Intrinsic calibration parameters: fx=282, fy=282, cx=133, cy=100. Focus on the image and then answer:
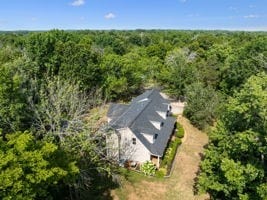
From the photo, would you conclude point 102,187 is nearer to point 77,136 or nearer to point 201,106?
point 77,136

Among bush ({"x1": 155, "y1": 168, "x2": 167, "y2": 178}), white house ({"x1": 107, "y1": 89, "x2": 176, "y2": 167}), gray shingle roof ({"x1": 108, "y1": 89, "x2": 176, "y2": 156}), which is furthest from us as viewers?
gray shingle roof ({"x1": 108, "y1": 89, "x2": 176, "y2": 156})

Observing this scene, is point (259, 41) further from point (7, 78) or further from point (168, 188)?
point (7, 78)

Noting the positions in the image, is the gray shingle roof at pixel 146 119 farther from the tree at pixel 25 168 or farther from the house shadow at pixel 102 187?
the tree at pixel 25 168

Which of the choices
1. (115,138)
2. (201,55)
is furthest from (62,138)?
(201,55)

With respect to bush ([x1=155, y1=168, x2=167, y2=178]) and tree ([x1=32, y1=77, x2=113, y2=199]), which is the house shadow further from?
bush ([x1=155, y1=168, x2=167, y2=178])

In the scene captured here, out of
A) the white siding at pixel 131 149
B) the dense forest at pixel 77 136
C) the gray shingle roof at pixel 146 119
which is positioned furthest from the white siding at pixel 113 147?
the gray shingle roof at pixel 146 119

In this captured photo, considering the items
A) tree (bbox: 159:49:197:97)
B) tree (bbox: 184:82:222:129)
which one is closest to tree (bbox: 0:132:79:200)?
tree (bbox: 184:82:222:129)

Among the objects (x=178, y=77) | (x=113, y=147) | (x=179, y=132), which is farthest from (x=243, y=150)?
(x=178, y=77)
